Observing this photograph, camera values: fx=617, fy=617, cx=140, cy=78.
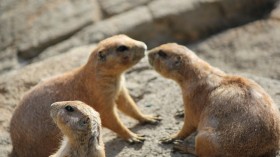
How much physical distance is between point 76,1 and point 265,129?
6.25 meters

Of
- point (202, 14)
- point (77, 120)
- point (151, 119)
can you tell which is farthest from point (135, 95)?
point (202, 14)

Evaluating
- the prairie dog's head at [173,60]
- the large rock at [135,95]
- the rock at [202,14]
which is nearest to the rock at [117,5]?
the rock at [202,14]

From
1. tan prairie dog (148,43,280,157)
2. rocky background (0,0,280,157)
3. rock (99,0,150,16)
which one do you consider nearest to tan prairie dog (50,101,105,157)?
tan prairie dog (148,43,280,157)

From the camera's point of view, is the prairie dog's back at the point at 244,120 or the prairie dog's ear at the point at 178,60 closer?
the prairie dog's back at the point at 244,120

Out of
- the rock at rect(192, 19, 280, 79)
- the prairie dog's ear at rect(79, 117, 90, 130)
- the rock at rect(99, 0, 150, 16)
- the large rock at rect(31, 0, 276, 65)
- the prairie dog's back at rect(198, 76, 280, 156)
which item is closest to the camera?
the prairie dog's ear at rect(79, 117, 90, 130)

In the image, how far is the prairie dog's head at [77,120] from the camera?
22.5 ft

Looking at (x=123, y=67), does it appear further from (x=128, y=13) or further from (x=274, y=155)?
(x=128, y=13)

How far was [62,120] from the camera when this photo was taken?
6.95 meters

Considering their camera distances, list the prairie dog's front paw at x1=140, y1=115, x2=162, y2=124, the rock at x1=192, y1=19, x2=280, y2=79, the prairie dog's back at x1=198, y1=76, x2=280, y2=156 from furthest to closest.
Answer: the rock at x1=192, y1=19, x2=280, y2=79 → the prairie dog's front paw at x1=140, y1=115, x2=162, y2=124 → the prairie dog's back at x1=198, y1=76, x2=280, y2=156

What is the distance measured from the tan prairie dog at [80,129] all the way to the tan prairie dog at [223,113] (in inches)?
52.6

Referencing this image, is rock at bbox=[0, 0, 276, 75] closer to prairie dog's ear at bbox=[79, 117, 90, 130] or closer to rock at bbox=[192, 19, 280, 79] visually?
rock at bbox=[192, 19, 280, 79]

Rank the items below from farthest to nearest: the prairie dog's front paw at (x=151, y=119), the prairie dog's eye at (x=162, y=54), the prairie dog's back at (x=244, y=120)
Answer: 1. the prairie dog's front paw at (x=151, y=119)
2. the prairie dog's eye at (x=162, y=54)
3. the prairie dog's back at (x=244, y=120)

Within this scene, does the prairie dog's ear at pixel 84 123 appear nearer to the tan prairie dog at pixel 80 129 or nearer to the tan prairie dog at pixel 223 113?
the tan prairie dog at pixel 80 129

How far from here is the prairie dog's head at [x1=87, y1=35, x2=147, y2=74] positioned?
8.33m
